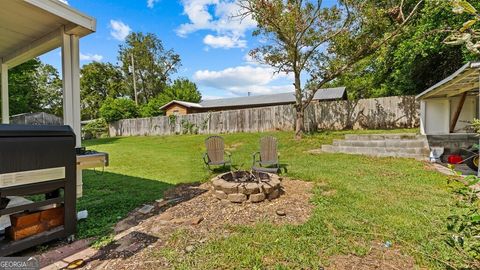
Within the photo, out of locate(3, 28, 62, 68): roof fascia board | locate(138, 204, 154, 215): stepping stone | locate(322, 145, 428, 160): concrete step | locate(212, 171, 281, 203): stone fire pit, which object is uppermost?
locate(3, 28, 62, 68): roof fascia board

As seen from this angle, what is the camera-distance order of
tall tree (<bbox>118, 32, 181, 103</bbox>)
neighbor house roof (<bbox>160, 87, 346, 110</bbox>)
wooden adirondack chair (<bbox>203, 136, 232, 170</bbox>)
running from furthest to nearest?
tall tree (<bbox>118, 32, 181, 103</bbox>) < neighbor house roof (<bbox>160, 87, 346, 110</bbox>) < wooden adirondack chair (<bbox>203, 136, 232, 170</bbox>)

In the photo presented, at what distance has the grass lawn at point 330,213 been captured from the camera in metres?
2.54

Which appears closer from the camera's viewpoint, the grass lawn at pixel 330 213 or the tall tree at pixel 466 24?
the tall tree at pixel 466 24

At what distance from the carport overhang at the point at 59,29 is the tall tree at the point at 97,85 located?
105ft

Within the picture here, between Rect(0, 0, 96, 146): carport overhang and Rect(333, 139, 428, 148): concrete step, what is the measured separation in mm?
8293

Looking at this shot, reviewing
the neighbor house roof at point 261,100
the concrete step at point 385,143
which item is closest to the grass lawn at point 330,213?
the concrete step at point 385,143

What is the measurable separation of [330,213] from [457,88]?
289 inches

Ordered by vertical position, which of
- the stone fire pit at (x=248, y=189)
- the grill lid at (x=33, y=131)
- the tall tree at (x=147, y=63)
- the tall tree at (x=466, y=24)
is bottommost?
the stone fire pit at (x=248, y=189)

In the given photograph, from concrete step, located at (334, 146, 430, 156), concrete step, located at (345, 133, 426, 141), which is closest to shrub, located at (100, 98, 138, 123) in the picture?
concrete step, located at (334, 146, 430, 156)

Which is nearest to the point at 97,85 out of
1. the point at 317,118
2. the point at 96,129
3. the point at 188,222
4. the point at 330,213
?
the point at 96,129

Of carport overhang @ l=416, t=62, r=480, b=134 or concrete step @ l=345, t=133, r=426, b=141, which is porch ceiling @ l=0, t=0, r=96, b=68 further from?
concrete step @ l=345, t=133, r=426, b=141

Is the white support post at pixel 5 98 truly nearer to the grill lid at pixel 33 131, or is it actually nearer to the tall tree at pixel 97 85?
the grill lid at pixel 33 131

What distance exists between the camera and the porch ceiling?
3088 mm

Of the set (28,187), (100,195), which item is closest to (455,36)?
(28,187)
